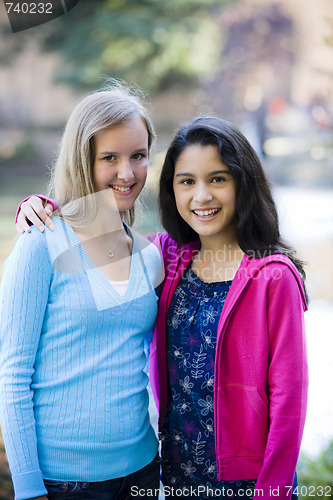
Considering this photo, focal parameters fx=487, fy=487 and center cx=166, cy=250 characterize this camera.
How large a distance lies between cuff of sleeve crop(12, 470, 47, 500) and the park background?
3856 mm

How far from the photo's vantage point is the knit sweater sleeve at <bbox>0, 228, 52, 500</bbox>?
4.01 ft

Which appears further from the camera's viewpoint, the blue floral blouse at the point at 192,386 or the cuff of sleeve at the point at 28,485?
the blue floral blouse at the point at 192,386

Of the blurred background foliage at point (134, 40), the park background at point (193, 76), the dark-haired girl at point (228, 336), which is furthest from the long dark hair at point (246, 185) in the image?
the blurred background foliage at point (134, 40)

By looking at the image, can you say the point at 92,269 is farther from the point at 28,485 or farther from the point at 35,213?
the point at 28,485

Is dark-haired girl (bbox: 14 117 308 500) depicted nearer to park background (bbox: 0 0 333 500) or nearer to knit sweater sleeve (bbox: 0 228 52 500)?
knit sweater sleeve (bbox: 0 228 52 500)

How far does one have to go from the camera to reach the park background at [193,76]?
500 cm

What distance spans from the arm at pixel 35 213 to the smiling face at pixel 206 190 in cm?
41

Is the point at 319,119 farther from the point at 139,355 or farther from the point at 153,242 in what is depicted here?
the point at 139,355

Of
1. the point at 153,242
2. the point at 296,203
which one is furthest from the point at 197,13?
the point at 153,242

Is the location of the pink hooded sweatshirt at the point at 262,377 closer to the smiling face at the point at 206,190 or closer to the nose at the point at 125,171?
A: the smiling face at the point at 206,190

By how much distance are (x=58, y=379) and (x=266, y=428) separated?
61 cm

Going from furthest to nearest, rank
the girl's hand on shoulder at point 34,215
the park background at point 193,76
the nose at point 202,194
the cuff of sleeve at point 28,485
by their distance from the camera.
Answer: the park background at point 193,76 → the nose at point 202,194 → the girl's hand on shoulder at point 34,215 → the cuff of sleeve at point 28,485

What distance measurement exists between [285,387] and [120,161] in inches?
31.1

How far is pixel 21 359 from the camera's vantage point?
1.23 metres
